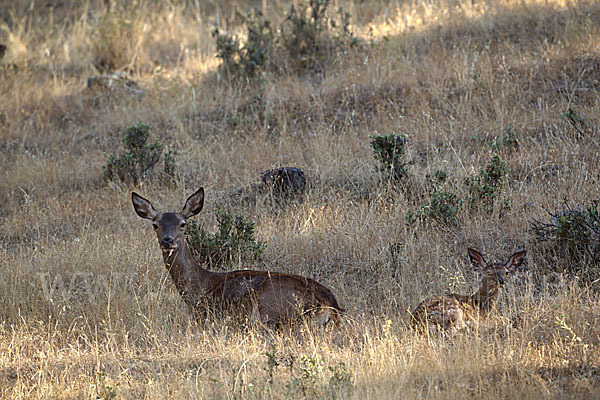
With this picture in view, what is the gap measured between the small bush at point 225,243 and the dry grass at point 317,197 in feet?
0.88

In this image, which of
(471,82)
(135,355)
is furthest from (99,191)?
(471,82)

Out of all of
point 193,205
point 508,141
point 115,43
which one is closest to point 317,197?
point 193,205

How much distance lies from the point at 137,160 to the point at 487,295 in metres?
5.62

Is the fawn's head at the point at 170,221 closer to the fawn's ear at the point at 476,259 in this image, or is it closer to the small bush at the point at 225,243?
the small bush at the point at 225,243

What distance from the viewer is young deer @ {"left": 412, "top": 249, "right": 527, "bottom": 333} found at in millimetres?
5695

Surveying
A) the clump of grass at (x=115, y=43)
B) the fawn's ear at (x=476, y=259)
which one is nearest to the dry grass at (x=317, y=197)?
the clump of grass at (x=115, y=43)

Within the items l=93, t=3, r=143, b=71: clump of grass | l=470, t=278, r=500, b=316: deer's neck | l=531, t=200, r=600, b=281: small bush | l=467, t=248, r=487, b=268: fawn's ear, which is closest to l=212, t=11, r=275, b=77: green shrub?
l=93, t=3, r=143, b=71: clump of grass

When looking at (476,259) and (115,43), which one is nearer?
(476,259)

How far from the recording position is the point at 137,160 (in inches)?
396

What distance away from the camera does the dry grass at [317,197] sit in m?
5.21

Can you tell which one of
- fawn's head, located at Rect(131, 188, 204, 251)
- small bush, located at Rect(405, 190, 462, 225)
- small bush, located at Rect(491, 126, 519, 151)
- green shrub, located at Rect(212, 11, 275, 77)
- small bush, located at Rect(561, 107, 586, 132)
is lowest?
small bush, located at Rect(405, 190, 462, 225)

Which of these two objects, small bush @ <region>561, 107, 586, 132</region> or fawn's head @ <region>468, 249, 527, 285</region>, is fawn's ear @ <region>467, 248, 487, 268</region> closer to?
fawn's head @ <region>468, 249, 527, 285</region>

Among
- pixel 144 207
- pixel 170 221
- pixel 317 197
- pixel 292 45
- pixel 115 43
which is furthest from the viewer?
pixel 115 43

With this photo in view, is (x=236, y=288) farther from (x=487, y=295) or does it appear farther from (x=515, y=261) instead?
(x=515, y=261)
